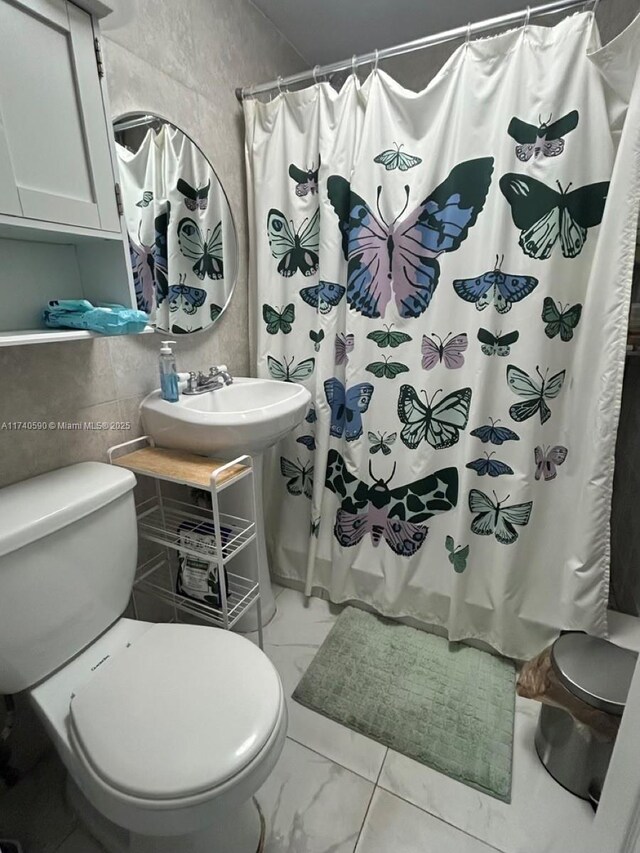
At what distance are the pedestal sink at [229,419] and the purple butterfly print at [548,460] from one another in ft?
2.60

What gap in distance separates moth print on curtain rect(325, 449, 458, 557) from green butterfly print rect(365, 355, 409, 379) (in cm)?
37

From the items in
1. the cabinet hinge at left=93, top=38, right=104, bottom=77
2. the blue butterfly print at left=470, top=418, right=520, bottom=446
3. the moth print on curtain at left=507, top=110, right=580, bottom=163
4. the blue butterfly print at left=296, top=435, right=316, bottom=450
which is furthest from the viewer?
the blue butterfly print at left=296, top=435, right=316, bottom=450

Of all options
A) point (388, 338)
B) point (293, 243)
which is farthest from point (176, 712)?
point (293, 243)

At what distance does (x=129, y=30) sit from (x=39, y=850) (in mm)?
2160

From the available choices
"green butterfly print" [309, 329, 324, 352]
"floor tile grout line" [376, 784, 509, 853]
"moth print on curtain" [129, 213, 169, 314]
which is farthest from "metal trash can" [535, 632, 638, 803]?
"moth print on curtain" [129, 213, 169, 314]

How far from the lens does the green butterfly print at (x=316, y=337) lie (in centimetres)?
154

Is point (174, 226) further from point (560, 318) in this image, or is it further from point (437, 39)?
point (560, 318)

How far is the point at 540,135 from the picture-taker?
113 centimetres

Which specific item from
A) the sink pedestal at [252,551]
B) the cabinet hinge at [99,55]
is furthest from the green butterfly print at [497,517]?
the cabinet hinge at [99,55]

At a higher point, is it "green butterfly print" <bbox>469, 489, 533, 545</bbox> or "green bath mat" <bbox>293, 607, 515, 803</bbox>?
"green butterfly print" <bbox>469, 489, 533, 545</bbox>

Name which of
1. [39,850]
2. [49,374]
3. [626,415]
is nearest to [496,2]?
[626,415]

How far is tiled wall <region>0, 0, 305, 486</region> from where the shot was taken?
1010 mm

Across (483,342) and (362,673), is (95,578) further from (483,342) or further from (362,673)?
(483,342)

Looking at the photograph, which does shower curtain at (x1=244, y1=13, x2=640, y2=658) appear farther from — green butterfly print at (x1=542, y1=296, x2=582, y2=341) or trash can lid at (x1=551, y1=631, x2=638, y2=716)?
trash can lid at (x1=551, y1=631, x2=638, y2=716)
